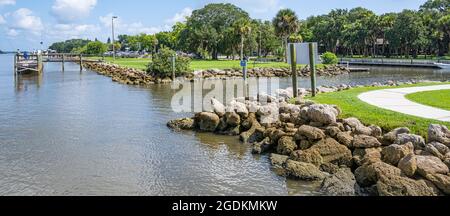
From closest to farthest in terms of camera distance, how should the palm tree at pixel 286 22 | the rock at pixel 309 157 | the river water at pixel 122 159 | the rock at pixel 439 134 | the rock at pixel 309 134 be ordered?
the river water at pixel 122 159 < the rock at pixel 439 134 < the rock at pixel 309 157 < the rock at pixel 309 134 < the palm tree at pixel 286 22

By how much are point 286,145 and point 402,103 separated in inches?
211

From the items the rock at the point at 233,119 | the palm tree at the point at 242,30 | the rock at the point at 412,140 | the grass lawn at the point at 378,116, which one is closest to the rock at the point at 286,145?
the grass lawn at the point at 378,116

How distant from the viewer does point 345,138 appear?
42.3 feet

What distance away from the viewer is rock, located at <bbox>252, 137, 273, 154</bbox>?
46.6 feet

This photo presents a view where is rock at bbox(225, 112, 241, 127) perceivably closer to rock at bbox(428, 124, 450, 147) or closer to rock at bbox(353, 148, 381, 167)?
rock at bbox(353, 148, 381, 167)

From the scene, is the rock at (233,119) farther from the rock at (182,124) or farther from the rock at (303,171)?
the rock at (303,171)

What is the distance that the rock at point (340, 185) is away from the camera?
10.3 metres

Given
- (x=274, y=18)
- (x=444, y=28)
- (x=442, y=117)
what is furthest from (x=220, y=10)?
(x=442, y=117)

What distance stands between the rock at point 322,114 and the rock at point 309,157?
206cm

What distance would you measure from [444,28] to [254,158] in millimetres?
74174

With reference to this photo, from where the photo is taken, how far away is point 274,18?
7469cm

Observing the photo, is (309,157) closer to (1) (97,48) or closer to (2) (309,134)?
(2) (309,134)

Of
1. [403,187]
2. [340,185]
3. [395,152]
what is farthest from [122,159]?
[403,187]
